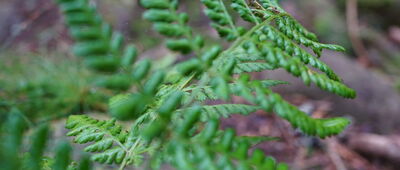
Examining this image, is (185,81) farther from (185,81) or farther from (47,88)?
(47,88)

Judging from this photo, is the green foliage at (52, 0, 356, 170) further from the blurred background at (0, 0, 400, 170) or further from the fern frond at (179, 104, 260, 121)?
the blurred background at (0, 0, 400, 170)

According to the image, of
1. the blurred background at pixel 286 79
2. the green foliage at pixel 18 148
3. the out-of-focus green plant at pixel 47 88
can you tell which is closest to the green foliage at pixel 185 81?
the green foliage at pixel 18 148

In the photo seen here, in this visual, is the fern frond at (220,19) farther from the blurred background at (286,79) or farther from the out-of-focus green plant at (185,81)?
the blurred background at (286,79)

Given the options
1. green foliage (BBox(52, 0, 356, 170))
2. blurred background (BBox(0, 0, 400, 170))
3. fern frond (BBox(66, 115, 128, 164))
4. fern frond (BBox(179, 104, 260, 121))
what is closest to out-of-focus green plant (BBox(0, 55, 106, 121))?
blurred background (BBox(0, 0, 400, 170))

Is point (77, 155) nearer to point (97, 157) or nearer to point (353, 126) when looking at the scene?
point (97, 157)

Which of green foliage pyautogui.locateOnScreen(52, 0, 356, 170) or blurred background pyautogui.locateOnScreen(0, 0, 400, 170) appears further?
blurred background pyautogui.locateOnScreen(0, 0, 400, 170)

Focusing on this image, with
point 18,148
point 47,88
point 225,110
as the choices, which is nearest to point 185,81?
point 225,110
